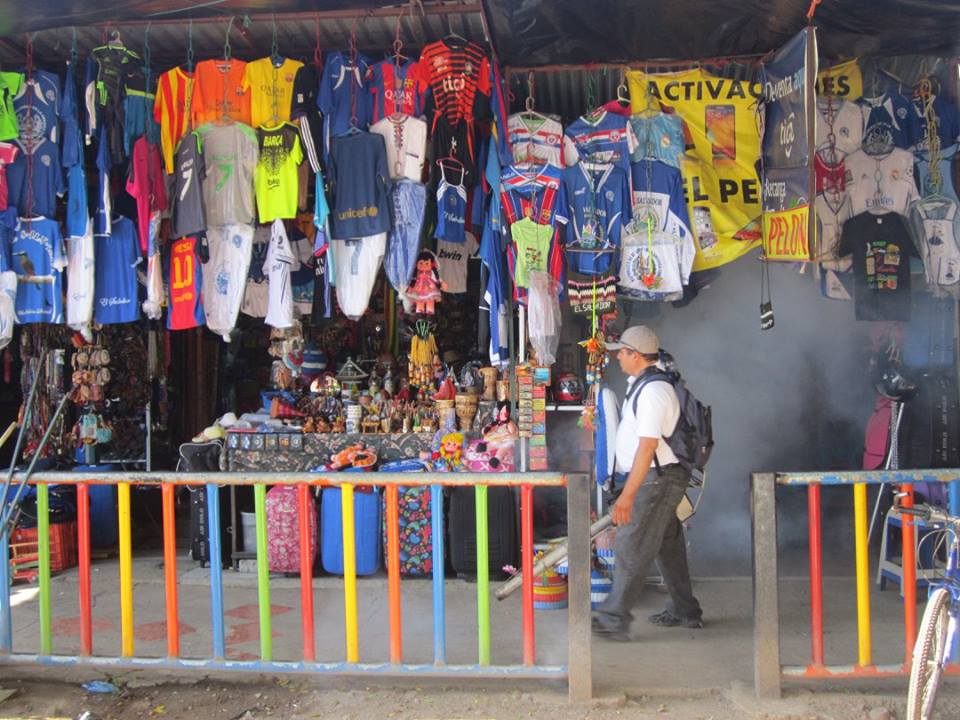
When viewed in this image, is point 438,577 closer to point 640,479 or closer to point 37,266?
point 640,479

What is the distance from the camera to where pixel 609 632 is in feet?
17.7

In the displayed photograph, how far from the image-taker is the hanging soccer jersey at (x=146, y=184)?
666 cm

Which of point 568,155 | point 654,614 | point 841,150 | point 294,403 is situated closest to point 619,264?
point 568,155

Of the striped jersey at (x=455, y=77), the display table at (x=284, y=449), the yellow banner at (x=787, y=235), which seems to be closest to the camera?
the yellow banner at (x=787, y=235)

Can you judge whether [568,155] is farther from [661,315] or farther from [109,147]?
[109,147]

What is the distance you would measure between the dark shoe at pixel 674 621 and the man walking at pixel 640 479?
0.45 m

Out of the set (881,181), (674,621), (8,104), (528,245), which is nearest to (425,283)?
(528,245)

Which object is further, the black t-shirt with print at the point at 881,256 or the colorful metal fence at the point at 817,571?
the black t-shirt with print at the point at 881,256

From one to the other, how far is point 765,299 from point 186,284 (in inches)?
197

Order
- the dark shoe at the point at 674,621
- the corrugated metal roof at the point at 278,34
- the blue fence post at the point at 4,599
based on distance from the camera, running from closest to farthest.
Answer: the blue fence post at the point at 4,599 < the dark shoe at the point at 674,621 < the corrugated metal roof at the point at 278,34

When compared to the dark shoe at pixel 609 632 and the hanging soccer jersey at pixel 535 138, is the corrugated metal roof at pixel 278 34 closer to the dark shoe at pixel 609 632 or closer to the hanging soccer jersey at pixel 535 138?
the hanging soccer jersey at pixel 535 138

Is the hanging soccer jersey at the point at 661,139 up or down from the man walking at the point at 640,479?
up

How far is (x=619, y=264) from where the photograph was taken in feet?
22.7

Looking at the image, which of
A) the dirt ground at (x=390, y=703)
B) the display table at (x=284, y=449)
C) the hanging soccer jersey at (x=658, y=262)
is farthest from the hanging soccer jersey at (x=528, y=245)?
the dirt ground at (x=390, y=703)
